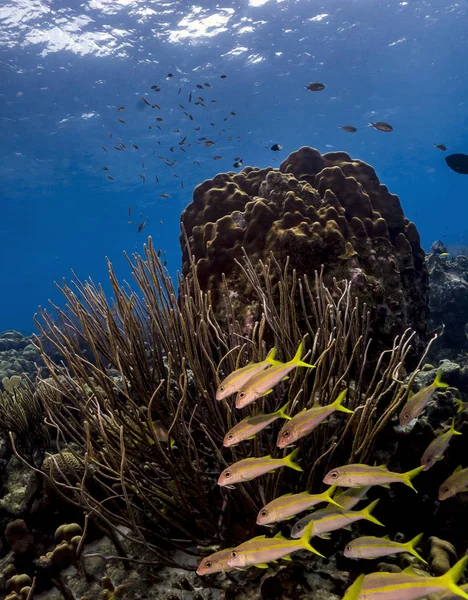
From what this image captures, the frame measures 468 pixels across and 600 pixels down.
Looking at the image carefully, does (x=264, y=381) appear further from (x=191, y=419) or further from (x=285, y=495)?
(x=191, y=419)

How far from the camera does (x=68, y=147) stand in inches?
1201

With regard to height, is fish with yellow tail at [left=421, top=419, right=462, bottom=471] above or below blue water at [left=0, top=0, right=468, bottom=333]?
below

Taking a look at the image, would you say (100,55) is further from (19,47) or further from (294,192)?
(294,192)

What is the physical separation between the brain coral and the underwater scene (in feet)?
0.10

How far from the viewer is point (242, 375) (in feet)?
6.95

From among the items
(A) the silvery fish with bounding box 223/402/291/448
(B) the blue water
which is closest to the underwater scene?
(A) the silvery fish with bounding box 223/402/291/448

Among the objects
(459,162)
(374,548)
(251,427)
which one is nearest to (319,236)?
(251,427)

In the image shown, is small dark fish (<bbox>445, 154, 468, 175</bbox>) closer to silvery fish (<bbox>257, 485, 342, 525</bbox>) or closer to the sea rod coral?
the sea rod coral

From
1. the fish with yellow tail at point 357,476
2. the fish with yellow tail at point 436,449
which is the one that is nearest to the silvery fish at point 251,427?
the fish with yellow tail at point 357,476

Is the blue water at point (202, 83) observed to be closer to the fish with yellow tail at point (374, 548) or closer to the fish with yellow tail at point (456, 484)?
the fish with yellow tail at point (456, 484)

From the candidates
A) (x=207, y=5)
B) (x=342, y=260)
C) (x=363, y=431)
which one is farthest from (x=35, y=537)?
(x=207, y=5)

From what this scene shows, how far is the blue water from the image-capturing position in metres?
20.3

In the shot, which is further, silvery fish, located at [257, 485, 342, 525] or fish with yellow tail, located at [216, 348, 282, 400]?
fish with yellow tail, located at [216, 348, 282, 400]

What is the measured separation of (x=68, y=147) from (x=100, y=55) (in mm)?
10619
